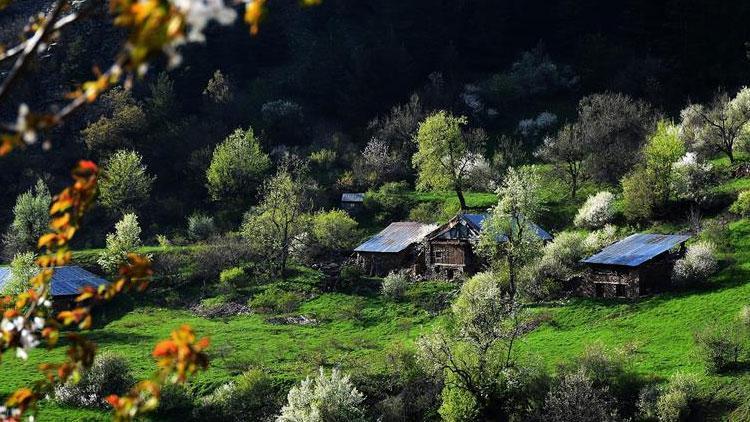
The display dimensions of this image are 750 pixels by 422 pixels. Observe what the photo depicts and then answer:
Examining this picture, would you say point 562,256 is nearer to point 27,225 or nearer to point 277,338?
point 277,338

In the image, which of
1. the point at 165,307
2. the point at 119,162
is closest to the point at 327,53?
the point at 119,162

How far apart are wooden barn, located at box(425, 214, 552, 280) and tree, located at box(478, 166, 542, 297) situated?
381 centimetres

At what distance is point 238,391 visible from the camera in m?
41.8

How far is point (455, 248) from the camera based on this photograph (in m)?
62.0

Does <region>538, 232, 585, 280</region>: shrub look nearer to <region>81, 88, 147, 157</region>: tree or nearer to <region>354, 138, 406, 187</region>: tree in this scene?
<region>354, 138, 406, 187</region>: tree

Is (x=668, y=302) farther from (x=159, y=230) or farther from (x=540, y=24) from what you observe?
(x=540, y=24)

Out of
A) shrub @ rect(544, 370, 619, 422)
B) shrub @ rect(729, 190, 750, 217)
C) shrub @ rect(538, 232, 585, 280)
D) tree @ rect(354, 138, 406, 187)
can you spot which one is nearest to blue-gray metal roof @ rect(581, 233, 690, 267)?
shrub @ rect(538, 232, 585, 280)

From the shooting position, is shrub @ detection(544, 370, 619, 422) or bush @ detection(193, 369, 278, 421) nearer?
shrub @ detection(544, 370, 619, 422)

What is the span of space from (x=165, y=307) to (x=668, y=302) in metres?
31.1

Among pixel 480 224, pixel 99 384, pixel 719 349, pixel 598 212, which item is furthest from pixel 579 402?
pixel 598 212

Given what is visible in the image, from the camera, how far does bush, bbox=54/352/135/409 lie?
140 feet

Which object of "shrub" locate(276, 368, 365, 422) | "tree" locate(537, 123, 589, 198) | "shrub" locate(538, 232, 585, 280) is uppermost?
"tree" locate(537, 123, 589, 198)

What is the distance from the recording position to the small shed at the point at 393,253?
2554 inches

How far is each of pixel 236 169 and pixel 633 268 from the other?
130ft
